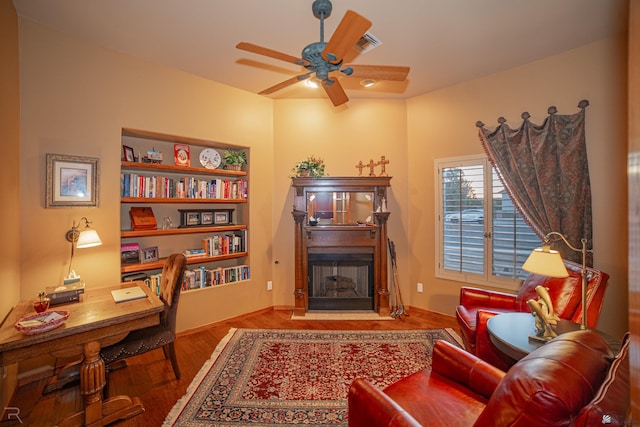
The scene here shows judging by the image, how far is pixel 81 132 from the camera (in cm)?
264

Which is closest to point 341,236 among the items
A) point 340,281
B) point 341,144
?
point 340,281

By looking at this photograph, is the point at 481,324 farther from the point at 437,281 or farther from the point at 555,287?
the point at 437,281

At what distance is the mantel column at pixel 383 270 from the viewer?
3760 millimetres

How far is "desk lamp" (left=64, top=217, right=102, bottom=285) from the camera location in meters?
2.38

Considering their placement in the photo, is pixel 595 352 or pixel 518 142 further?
pixel 518 142

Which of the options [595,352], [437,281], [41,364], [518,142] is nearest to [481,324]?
[595,352]

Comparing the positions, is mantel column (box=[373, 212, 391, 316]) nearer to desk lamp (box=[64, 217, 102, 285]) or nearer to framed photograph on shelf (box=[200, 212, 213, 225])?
framed photograph on shelf (box=[200, 212, 213, 225])

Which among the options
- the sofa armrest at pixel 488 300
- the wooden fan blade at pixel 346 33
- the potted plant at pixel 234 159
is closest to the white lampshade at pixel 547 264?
the sofa armrest at pixel 488 300

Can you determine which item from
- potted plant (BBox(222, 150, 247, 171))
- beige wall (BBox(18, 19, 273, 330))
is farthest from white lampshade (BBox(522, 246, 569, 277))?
potted plant (BBox(222, 150, 247, 171))

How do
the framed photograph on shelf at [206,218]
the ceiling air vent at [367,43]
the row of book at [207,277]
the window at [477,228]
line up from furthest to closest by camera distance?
the framed photograph on shelf at [206,218] → the window at [477,228] → the row of book at [207,277] → the ceiling air vent at [367,43]

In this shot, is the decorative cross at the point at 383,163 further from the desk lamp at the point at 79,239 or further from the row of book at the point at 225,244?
the desk lamp at the point at 79,239

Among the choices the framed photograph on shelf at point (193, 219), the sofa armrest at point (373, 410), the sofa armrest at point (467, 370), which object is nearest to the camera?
the sofa armrest at point (373, 410)

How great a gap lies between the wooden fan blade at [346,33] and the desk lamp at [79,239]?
93.9 inches

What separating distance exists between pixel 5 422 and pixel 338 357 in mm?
2479
